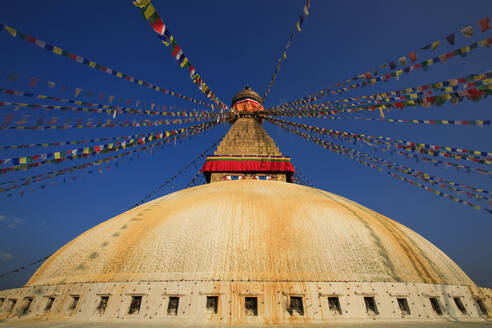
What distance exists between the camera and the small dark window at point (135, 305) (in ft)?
14.5

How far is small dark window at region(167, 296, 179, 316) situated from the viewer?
434cm

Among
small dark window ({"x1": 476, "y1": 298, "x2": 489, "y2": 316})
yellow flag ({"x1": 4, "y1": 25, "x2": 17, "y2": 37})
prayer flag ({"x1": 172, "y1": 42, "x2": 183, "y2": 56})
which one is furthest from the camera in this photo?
prayer flag ({"x1": 172, "y1": 42, "x2": 183, "y2": 56})

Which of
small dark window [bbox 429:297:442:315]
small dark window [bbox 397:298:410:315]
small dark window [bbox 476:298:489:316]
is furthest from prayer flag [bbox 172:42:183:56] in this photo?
small dark window [bbox 476:298:489:316]

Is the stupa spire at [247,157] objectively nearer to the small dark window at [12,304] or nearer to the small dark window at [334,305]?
the small dark window at [12,304]

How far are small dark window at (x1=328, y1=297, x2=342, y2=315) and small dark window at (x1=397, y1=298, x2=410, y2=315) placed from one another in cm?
133

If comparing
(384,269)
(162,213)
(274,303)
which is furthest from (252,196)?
(384,269)

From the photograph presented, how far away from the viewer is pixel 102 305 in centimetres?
459

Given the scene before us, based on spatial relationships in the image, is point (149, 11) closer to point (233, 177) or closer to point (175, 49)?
point (175, 49)

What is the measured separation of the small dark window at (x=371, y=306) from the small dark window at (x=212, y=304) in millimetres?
2924

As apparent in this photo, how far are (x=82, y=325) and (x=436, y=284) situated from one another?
24.0 feet

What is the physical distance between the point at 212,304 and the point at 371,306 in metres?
3.14

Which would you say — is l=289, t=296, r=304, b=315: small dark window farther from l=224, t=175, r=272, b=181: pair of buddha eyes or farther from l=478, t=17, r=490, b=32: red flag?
l=224, t=175, r=272, b=181: pair of buddha eyes

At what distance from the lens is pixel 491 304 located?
553cm

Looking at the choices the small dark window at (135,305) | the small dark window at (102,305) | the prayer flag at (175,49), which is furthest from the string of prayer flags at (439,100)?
the small dark window at (102,305)
